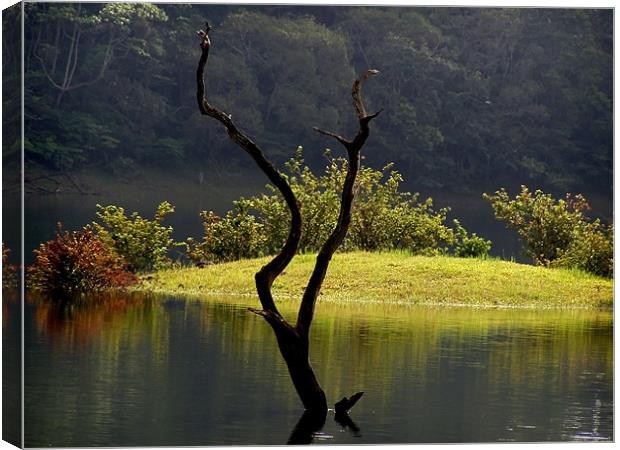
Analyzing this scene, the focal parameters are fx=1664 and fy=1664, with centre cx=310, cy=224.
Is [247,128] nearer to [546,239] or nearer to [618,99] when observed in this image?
[546,239]

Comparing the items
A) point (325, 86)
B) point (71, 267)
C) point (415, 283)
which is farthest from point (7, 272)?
A: point (325, 86)

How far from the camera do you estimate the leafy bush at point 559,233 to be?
592 inches

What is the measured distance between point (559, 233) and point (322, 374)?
22.2ft

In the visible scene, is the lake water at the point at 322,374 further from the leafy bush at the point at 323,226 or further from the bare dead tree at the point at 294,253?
the leafy bush at the point at 323,226

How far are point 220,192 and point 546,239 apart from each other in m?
9.02

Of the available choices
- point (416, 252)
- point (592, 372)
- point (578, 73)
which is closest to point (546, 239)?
point (416, 252)

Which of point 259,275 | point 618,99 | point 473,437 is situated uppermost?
point 618,99

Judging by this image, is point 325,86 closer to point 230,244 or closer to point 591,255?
point 230,244

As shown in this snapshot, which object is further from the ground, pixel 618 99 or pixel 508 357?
pixel 618 99

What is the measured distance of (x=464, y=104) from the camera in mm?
24453

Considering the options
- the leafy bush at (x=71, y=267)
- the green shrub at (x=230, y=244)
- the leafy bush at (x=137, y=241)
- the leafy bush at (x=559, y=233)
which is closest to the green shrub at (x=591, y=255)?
the leafy bush at (x=559, y=233)

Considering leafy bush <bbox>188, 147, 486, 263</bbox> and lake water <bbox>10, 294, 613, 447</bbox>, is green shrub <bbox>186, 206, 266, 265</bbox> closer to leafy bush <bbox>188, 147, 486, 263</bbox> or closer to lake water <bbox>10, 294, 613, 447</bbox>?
leafy bush <bbox>188, 147, 486, 263</bbox>

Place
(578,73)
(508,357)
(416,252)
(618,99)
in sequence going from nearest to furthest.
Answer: (618,99) < (508,357) < (416,252) < (578,73)

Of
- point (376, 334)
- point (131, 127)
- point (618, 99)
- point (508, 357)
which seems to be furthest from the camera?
point (131, 127)
